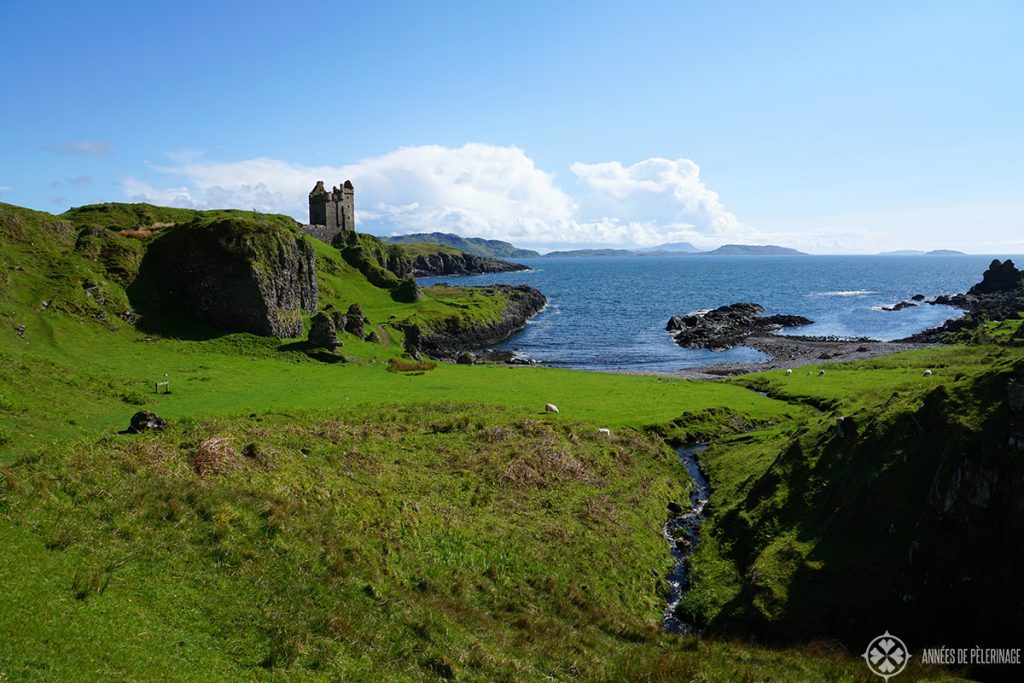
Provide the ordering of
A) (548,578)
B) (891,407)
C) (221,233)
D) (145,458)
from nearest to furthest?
(145,458) < (548,578) < (891,407) < (221,233)

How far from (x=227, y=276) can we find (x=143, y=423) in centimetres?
4864

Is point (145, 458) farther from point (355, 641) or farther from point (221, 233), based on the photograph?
point (221, 233)

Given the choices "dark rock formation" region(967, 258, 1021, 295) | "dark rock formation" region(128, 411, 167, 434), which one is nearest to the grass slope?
"dark rock formation" region(128, 411, 167, 434)

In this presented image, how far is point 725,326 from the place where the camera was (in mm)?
128500

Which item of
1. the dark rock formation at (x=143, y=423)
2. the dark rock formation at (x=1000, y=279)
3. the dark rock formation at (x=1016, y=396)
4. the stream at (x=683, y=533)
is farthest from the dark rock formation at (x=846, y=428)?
the dark rock formation at (x=1000, y=279)

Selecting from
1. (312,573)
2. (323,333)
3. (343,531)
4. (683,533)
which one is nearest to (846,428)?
(683,533)

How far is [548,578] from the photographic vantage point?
2367cm

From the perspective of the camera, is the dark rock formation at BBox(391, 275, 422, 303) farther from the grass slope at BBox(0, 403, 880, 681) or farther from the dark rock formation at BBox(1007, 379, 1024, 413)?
the dark rock formation at BBox(1007, 379, 1024, 413)

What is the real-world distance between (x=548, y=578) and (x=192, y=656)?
540 inches

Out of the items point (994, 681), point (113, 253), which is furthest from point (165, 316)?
point (994, 681)

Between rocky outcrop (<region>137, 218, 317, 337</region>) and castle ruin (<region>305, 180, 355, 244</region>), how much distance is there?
2630 inches

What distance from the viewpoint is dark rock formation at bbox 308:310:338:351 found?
69.9 metres

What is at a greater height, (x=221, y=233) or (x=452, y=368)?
(x=221, y=233)

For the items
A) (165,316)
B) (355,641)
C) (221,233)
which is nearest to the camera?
(355,641)
